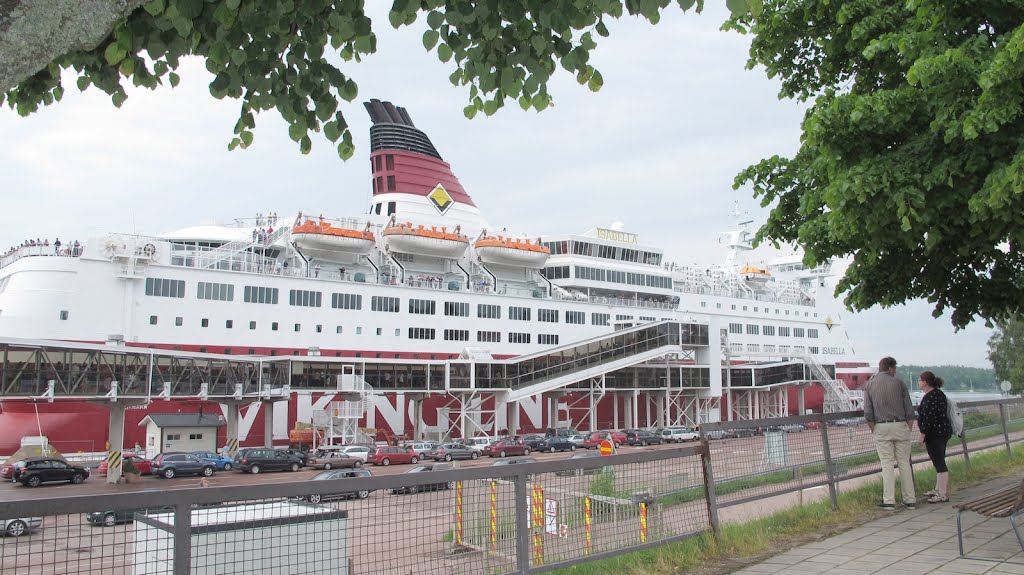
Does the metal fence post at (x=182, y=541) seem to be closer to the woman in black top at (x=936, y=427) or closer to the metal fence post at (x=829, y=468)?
the metal fence post at (x=829, y=468)

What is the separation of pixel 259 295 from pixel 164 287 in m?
4.11

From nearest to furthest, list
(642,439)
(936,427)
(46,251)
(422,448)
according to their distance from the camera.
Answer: (936,427) < (422,448) < (46,251) < (642,439)

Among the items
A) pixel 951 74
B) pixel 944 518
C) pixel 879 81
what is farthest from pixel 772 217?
pixel 944 518

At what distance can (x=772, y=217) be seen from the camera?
10.6m

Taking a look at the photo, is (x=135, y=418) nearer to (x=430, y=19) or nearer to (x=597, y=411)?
(x=597, y=411)

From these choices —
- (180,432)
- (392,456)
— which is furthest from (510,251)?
(180,432)

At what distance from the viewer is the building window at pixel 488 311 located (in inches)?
1677

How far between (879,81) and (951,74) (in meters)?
2.55

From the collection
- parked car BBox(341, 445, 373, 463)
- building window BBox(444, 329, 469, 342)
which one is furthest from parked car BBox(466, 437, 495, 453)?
building window BBox(444, 329, 469, 342)

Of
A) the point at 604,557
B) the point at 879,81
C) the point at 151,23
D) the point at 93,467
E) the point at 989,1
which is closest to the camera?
the point at 151,23

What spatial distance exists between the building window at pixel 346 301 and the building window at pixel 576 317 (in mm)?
13896

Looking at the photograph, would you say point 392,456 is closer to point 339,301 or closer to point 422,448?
point 422,448

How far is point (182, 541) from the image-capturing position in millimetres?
3631

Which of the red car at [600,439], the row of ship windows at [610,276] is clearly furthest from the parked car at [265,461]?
the row of ship windows at [610,276]
